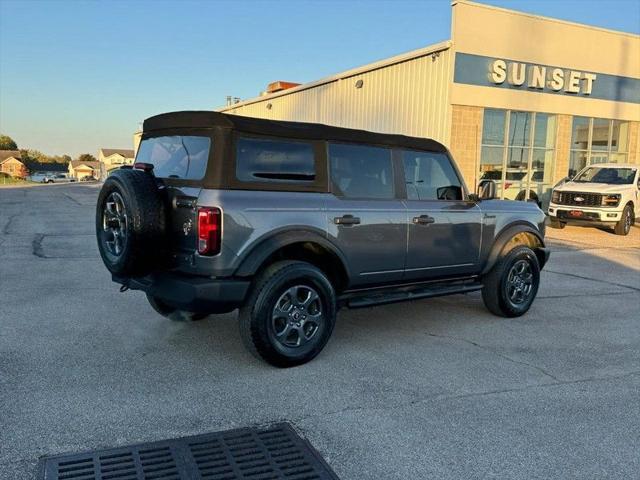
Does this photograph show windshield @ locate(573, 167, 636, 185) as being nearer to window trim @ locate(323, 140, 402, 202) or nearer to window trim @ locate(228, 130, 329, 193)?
window trim @ locate(323, 140, 402, 202)

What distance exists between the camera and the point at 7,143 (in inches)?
5354

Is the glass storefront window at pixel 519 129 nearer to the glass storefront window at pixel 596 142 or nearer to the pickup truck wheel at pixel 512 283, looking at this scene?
the glass storefront window at pixel 596 142

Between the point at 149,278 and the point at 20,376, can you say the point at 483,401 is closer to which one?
the point at 149,278

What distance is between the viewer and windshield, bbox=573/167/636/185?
49.9ft

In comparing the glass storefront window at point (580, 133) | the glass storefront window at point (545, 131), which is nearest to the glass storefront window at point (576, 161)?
the glass storefront window at point (580, 133)

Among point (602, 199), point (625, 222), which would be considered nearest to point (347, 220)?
point (602, 199)

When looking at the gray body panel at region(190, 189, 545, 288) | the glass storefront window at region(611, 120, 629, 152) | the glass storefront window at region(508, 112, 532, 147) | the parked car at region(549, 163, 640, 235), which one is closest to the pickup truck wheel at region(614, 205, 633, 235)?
the parked car at region(549, 163, 640, 235)

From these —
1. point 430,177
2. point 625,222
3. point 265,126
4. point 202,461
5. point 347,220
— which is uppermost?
point 265,126

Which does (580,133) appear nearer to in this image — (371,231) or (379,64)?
(379,64)

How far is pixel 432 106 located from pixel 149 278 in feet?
44.9

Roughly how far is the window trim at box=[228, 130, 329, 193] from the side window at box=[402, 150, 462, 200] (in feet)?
3.29

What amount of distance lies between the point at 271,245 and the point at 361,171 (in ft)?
4.17

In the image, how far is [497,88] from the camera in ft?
54.8

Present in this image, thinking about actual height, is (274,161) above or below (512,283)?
above
